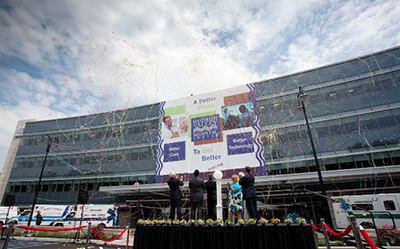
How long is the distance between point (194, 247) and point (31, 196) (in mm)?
35039

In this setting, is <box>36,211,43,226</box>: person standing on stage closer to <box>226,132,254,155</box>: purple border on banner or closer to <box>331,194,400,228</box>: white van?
<box>226,132,254,155</box>: purple border on banner

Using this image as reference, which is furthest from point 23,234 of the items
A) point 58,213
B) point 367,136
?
point 367,136

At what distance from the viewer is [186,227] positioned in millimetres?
4797

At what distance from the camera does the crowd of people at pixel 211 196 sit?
20.4 ft

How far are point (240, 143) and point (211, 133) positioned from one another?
2.81 metres

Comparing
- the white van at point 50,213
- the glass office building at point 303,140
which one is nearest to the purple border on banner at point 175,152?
the glass office building at point 303,140

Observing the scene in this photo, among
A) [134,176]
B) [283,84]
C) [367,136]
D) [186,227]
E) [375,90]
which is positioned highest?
[283,84]

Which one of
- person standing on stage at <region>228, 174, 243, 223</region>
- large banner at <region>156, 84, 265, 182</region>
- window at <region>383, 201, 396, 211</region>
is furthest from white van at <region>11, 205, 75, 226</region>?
window at <region>383, 201, 396, 211</region>

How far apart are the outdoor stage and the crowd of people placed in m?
1.47

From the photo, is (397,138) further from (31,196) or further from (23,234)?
(31,196)

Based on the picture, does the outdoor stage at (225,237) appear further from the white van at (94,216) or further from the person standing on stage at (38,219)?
the person standing on stage at (38,219)

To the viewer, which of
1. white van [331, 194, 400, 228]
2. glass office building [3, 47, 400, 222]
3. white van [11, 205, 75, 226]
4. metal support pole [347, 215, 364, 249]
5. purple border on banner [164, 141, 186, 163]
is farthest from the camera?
white van [11, 205, 75, 226]

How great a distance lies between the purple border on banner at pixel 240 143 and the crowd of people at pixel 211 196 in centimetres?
1040

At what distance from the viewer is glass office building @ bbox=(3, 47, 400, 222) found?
17.2m
